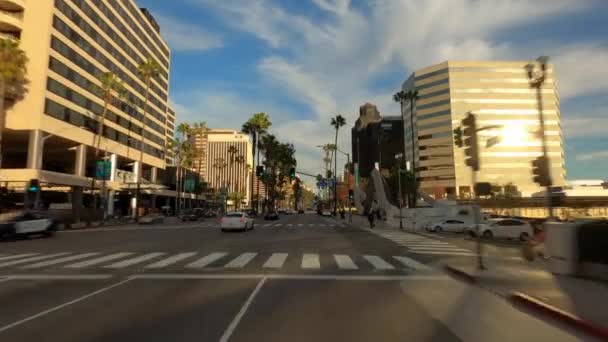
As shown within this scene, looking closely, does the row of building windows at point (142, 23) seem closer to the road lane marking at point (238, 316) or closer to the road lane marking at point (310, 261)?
the road lane marking at point (310, 261)

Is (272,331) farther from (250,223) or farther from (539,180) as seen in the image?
(250,223)

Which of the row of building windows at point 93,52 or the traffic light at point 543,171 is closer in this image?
the traffic light at point 543,171

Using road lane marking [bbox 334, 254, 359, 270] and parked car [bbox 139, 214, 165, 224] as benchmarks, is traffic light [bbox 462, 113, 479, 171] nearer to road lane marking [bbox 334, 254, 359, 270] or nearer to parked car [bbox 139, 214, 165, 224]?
road lane marking [bbox 334, 254, 359, 270]

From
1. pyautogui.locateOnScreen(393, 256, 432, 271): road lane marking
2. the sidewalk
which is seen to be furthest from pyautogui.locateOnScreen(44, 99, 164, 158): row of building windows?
the sidewalk

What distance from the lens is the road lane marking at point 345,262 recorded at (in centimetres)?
1168

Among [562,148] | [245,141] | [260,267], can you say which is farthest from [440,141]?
[260,267]

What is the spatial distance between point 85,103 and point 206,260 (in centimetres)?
5066

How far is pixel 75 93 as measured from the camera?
51062mm

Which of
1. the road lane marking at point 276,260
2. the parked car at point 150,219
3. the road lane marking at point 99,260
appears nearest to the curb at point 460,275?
the road lane marking at point 276,260

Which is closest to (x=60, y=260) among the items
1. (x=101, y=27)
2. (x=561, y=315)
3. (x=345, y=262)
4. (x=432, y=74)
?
(x=345, y=262)

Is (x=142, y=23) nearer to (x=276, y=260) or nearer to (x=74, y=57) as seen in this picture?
(x=74, y=57)

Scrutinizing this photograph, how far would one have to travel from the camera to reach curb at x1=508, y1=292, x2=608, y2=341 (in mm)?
5418

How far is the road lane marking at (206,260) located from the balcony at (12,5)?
45.6 m

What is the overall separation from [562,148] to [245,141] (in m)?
97.0
